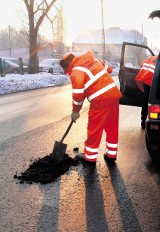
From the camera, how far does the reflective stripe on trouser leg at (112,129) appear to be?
4.48m

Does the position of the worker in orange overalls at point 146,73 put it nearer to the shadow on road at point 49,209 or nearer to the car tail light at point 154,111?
the car tail light at point 154,111

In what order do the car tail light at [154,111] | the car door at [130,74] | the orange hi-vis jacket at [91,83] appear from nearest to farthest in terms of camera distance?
the car tail light at [154,111], the orange hi-vis jacket at [91,83], the car door at [130,74]

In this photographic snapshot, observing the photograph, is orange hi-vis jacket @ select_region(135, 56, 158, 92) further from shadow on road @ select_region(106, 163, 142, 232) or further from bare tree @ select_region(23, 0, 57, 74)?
bare tree @ select_region(23, 0, 57, 74)

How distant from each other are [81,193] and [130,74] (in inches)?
139

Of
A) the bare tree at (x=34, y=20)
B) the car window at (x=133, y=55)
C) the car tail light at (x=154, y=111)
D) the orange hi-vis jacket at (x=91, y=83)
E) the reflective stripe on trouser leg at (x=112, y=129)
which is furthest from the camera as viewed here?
the bare tree at (x=34, y=20)

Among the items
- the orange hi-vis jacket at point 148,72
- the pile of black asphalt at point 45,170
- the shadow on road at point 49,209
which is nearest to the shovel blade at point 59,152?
the pile of black asphalt at point 45,170

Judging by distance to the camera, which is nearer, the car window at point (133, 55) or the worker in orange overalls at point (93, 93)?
the worker in orange overalls at point (93, 93)

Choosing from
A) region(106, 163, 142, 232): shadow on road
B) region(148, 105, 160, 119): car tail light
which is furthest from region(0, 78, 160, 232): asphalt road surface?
region(148, 105, 160, 119): car tail light

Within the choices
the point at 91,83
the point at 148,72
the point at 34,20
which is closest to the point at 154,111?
the point at 91,83

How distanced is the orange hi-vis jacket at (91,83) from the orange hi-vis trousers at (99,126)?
4.3 inches

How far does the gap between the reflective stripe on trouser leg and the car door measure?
2.00 m

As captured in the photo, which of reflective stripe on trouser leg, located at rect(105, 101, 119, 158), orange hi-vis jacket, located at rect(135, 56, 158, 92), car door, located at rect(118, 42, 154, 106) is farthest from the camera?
car door, located at rect(118, 42, 154, 106)

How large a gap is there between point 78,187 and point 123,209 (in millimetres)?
719

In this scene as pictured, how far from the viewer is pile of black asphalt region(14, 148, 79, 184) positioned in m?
4.03
